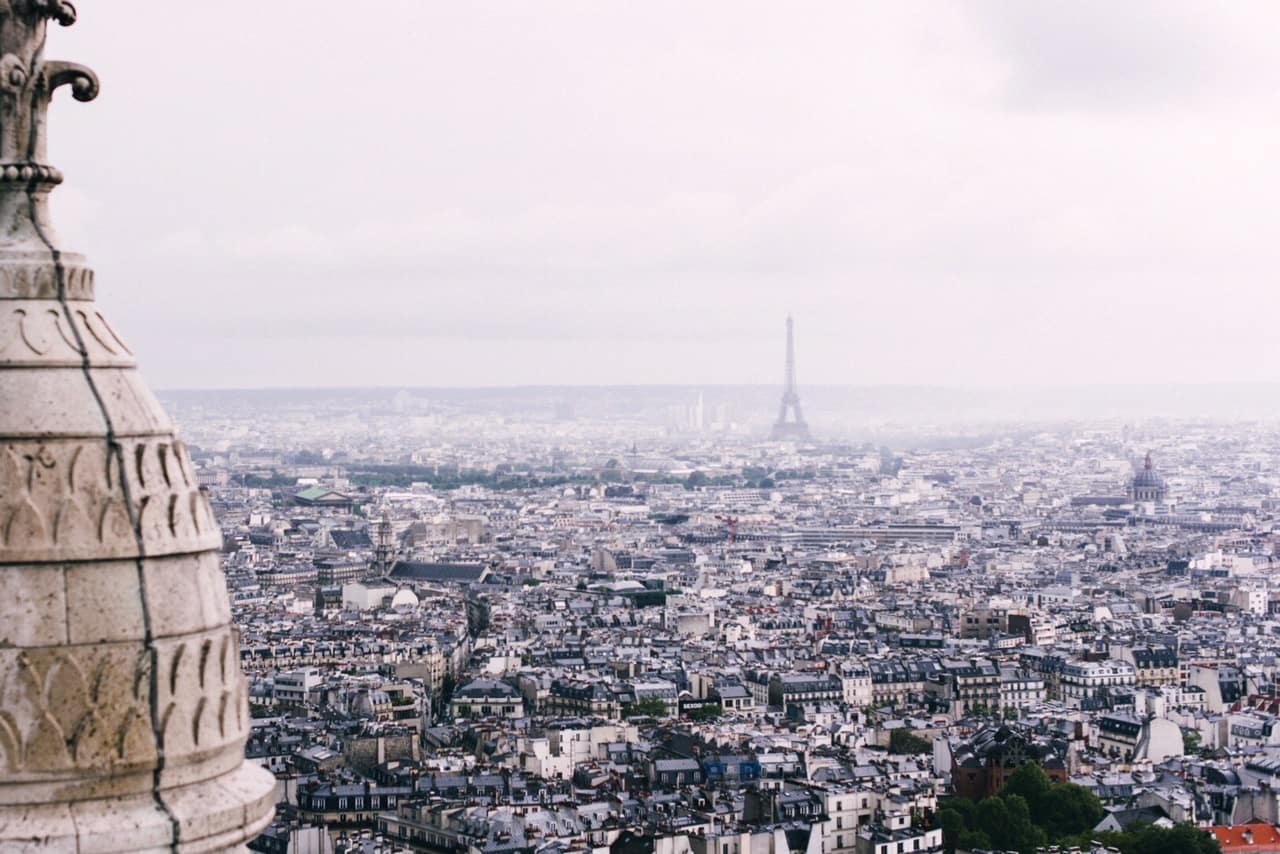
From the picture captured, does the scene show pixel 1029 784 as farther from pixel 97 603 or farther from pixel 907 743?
pixel 97 603

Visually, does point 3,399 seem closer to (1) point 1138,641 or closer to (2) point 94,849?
(2) point 94,849

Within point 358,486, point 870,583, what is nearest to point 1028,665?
point 870,583

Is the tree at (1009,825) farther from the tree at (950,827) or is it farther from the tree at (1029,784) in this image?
the tree at (1029,784)

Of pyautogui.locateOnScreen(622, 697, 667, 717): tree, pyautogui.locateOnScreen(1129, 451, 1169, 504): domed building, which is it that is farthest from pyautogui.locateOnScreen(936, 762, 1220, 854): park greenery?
pyautogui.locateOnScreen(1129, 451, 1169, 504): domed building

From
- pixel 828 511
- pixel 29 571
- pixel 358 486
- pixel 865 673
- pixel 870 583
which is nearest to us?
pixel 29 571

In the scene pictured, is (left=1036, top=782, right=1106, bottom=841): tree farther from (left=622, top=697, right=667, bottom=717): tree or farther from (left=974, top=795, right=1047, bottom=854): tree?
(left=622, top=697, right=667, bottom=717): tree

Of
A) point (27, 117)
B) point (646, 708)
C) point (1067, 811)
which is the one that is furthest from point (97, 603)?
point (646, 708)
